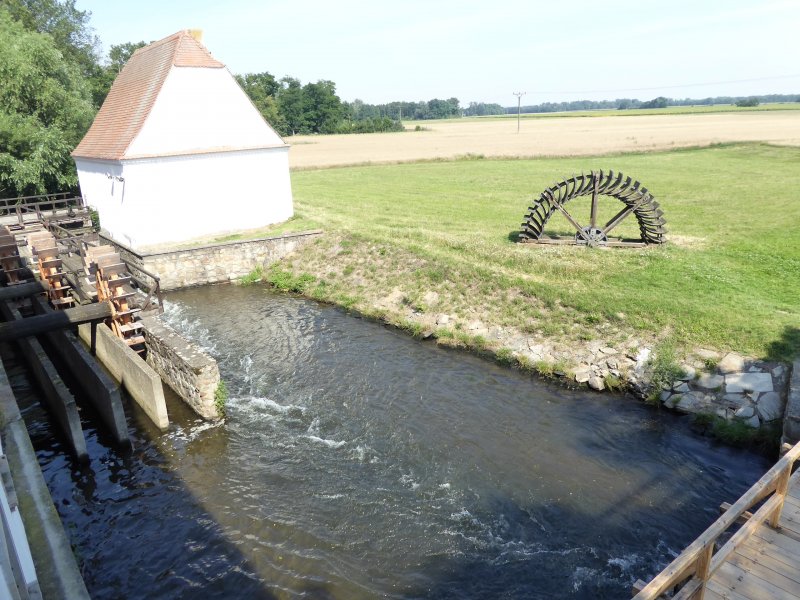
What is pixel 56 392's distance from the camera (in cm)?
1037

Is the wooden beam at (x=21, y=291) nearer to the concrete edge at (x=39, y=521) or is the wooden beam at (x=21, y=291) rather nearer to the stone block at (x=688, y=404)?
the concrete edge at (x=39, y=521)

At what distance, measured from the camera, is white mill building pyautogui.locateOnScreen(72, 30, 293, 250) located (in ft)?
66.2

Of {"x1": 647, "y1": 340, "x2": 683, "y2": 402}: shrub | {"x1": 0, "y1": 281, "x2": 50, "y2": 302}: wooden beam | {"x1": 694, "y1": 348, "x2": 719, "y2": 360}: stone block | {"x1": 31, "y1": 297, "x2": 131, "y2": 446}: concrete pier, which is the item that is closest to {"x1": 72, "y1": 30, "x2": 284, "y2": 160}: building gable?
{"x1": 0, "y1": 281, "x2": 50, "y2": 302}: wooden beam

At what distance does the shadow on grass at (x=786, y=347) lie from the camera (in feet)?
35.7

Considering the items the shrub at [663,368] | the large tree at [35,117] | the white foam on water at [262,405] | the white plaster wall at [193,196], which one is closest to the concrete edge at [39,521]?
the white foam on water at [262,405]

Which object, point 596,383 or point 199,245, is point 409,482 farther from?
point 199,245

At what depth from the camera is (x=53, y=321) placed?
1195cm

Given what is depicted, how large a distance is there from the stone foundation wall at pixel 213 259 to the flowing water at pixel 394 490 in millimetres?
8449

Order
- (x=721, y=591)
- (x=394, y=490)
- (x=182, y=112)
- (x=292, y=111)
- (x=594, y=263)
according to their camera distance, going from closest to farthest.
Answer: (x=721, y=591), (x=394, y=490), (x=594, y=263), (x=182, y=112), (x=292, y=111)

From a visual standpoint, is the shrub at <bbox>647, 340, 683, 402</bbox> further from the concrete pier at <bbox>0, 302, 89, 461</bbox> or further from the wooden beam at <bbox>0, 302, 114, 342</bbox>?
the wooden beam at <bbox>0, 302, 114, 342</bbox>

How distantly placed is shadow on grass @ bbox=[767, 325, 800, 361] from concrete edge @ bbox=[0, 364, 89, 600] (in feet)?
39.4

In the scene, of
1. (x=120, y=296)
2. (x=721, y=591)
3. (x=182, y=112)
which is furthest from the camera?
(x=182, y=112)

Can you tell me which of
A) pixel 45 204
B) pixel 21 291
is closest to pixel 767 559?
pixel 21 291

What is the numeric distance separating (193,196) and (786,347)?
62.8 ft
